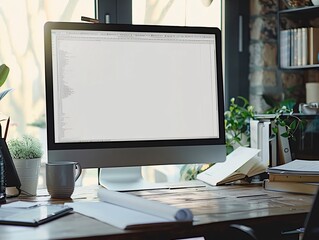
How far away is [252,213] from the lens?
1.53 metres

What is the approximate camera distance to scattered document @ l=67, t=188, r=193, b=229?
134cm

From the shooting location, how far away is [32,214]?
4.77ft

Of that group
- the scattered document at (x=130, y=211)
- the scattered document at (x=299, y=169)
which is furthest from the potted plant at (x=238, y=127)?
the scattered document at (x=130, y=211)

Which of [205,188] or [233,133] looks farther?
[233,133]

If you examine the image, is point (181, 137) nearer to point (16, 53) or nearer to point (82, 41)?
point (82, 41)

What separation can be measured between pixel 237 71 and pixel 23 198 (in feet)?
4.69

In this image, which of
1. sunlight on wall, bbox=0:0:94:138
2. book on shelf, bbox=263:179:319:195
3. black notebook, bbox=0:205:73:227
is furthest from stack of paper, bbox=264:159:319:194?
sunlight on wall, bbox=0:0:94:138

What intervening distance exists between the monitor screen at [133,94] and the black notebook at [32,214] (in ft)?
0.95

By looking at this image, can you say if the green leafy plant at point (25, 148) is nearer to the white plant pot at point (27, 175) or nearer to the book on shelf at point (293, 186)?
the white plant pot at point (27, 175)

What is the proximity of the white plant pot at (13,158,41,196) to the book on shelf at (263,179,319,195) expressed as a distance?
0.75 metres

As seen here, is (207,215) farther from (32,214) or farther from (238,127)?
(238,127)

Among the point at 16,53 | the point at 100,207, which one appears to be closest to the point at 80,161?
the point at 100,207

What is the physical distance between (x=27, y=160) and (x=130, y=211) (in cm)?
52

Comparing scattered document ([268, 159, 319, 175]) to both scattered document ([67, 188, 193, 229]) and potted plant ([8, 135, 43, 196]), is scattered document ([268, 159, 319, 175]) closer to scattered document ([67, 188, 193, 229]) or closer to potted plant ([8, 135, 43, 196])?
scattered document ([67, 188, 193, 229])
